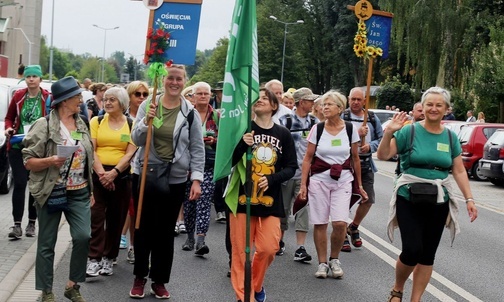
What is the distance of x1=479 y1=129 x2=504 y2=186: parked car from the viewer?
69.4ft

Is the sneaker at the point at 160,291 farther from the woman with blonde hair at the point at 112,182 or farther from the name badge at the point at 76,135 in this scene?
the name badge at the point at 76,135

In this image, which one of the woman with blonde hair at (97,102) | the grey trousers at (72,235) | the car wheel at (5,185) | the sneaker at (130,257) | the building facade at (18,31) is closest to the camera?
the grey trousers at (72,235)

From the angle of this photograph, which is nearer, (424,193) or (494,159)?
(424,193)

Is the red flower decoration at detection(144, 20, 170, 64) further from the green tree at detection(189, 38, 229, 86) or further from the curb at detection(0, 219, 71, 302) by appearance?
the green tree at detection(189, 38, 229, 86)

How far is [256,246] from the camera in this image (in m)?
6.87

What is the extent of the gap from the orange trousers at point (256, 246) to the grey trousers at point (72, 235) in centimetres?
120

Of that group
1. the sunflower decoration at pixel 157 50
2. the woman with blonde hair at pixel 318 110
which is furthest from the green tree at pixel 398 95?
the sunflower decoration at pixel 157 50

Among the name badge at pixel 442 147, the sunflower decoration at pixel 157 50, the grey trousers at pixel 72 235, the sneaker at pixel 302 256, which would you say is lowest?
the sneaker at pixel 302 256

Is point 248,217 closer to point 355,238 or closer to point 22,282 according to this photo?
point 22,282

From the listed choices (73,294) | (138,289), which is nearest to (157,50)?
(138,289)

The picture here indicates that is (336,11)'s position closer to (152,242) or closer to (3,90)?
(3,90)

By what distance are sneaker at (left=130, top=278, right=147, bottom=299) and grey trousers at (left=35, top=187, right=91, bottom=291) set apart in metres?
0.58

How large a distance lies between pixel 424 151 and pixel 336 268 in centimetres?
221

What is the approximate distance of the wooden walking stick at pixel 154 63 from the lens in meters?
7.12
